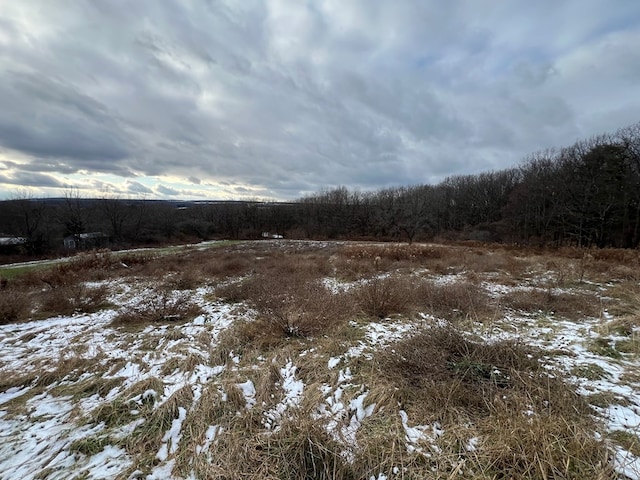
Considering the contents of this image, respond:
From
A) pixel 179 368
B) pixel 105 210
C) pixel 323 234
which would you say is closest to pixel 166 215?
pixel 105 210

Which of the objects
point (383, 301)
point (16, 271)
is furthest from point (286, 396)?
point (16, 271)

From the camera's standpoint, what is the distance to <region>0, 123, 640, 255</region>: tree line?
2475 cm

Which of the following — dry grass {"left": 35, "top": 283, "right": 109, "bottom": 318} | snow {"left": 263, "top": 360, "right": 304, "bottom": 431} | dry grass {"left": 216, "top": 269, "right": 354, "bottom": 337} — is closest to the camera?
snow {"left": 263, "top": 360, "right": 304, "bottom": 431}

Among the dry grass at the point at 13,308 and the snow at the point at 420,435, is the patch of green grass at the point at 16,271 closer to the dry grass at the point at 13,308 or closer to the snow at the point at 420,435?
the dry grass at the point at 13,308

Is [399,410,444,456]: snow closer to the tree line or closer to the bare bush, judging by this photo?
the bare bush

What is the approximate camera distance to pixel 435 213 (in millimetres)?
51438

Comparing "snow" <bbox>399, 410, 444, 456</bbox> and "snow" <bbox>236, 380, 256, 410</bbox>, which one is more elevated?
"snow" <bbox>399, 410, 444, 456</bbox>

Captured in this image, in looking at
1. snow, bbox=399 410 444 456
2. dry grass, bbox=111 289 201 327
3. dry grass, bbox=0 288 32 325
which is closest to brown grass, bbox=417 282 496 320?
snow, bbox=399 410 444 456

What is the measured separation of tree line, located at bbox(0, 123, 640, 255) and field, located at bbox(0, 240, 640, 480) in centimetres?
2568

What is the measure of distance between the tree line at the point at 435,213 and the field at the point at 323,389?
84.2ft

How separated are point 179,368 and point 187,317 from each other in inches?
93.3

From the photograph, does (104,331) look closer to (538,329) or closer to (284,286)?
(284,286)

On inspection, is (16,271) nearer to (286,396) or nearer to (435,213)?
(286,396)

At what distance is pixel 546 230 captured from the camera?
105 feet
